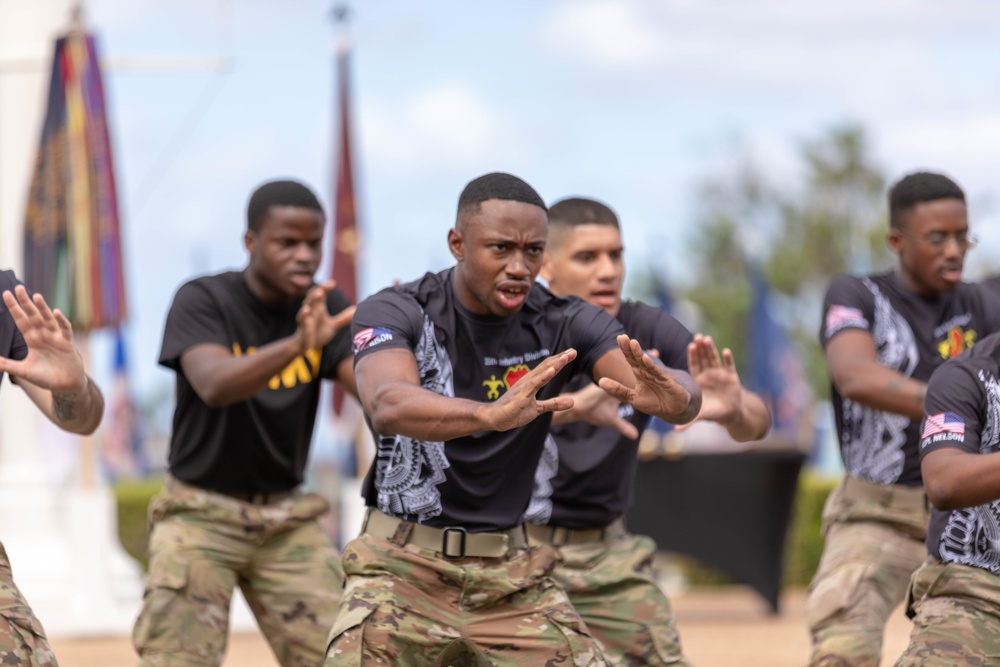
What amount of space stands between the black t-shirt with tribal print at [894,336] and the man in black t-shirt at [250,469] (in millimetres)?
2373

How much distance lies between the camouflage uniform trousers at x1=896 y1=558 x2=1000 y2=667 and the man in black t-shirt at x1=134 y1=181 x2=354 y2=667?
8.56ft

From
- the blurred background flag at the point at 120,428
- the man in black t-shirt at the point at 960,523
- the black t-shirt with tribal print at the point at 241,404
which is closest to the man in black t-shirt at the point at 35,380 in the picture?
the black t-shirt with tribal print at the point at 241,404

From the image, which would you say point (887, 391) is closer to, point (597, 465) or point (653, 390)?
point (597, 465)

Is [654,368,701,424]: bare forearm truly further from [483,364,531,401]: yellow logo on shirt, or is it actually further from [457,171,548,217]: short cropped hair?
[457,171,548,217]: short cropped hair

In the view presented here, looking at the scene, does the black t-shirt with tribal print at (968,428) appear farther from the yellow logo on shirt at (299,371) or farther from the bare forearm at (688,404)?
the yellow logo on shirt at (299,371)

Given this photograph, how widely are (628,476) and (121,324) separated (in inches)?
307

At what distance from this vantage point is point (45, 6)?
14578mm

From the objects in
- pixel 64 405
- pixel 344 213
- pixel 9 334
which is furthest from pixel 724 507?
pixel 9 334

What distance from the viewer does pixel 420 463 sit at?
5.46 m

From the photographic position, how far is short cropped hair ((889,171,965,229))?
720cm

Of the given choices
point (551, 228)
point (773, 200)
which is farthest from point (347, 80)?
point (773, 200)

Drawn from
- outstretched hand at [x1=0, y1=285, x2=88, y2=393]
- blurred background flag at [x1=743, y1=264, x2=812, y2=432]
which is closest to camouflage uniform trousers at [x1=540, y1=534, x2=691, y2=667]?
outstretched hand at [x1=0, y1=285, x2=88, y2=393]

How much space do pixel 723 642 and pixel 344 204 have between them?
549 cm

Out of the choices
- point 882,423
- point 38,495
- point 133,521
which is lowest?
point 133,521
